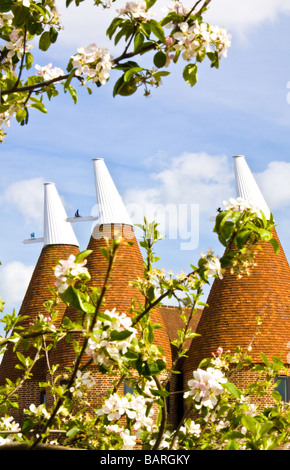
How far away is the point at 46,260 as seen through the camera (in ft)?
59.3

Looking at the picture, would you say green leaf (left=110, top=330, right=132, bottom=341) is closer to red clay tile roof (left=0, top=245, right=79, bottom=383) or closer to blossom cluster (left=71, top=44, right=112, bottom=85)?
blossom cluster (left=71, top=44, right=112, bottom=85)

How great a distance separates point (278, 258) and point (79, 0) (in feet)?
40.7

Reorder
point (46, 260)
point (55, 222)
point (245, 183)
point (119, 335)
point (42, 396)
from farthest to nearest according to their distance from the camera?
point (55, 222)
point (46, 260)
point (42, 396)
point (245, 183)
point (119, 335)

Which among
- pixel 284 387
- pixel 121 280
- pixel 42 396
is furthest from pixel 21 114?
pixel 42 396

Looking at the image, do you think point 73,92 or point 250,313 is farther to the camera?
point 250,313

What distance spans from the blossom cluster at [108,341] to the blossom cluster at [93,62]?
130cm

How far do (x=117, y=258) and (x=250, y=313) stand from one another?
9.81 feet

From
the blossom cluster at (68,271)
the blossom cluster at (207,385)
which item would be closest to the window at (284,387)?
the blossom cluster at (207,385)

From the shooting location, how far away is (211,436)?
411 centimetres

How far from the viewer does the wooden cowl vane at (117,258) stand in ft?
48.3

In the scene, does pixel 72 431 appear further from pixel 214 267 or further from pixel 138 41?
pixel 138 41

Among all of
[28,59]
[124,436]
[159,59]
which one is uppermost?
[28,59]

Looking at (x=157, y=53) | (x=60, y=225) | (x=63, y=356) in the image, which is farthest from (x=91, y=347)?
(x=60, y=225)
